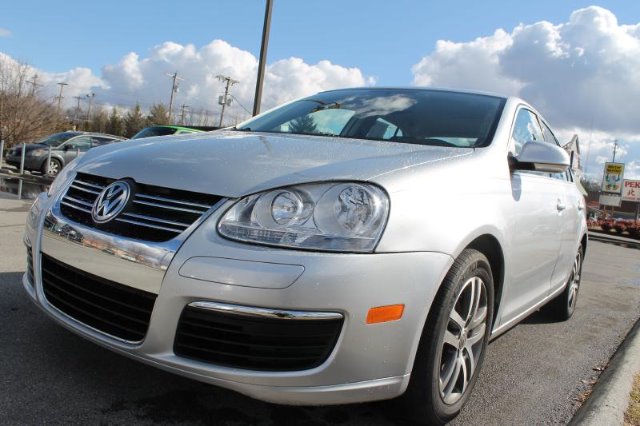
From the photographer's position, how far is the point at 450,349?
2340 mm

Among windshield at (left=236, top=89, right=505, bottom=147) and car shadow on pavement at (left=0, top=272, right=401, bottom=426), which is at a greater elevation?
windshield at (left=236, top=89, right=505, bottom=147)

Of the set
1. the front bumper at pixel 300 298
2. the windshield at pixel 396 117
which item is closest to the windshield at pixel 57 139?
the windshield at pixel 396 117

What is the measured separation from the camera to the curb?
2475 millimetres

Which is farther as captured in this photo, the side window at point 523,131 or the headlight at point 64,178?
the side window at point 523,131

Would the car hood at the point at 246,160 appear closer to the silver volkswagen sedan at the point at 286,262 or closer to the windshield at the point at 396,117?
the silver volkswagen sedan at the point at 286,262

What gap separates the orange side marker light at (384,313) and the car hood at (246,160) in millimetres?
471

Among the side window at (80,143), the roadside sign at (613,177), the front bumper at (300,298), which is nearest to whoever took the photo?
the front bumper at (300,298)

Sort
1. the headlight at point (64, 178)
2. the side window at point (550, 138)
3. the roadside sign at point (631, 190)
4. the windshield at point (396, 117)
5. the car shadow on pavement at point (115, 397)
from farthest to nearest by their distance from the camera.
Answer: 1. the roadside sign at point (631, 190)
2. the side window at point (550, 138)
3. the windshield at point (396, 117)
4. the headlight at point (64, 178)
5. the car shadow on pavement at point (115, 397)

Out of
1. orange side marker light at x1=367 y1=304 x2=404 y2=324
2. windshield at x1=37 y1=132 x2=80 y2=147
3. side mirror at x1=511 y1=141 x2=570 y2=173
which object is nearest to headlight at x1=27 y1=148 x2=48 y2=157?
windshield at x1=37 y1=132 x2=80 y2=147

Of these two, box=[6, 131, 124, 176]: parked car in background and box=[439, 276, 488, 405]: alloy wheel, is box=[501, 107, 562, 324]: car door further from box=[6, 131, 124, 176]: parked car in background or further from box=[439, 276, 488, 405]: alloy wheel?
box=[6, 131, 124, 176]: parked car in background

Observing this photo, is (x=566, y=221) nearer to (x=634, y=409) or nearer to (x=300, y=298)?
(x=634, y=409)

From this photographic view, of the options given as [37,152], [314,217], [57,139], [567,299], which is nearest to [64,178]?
[314,217]

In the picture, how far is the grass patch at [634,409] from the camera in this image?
2.52m

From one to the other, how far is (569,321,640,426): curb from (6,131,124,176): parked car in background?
14.7 metres
